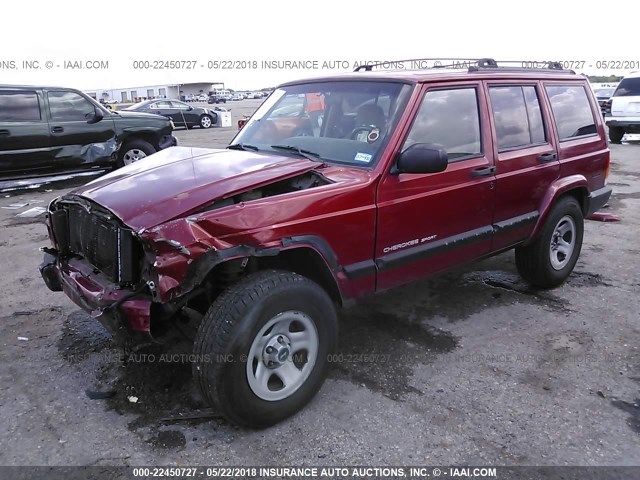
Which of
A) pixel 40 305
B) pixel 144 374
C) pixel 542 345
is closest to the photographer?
pixel 144 374

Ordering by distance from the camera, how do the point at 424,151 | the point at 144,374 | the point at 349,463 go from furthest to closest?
1. the point at 144,374
2. the point at 424,151
3. the point at 349,463

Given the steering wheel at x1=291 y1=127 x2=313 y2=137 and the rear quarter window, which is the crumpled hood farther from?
the rear quarter window

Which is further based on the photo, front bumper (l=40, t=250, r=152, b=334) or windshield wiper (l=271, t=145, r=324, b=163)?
windshield wiper (l=271, t=145, r=324, b=163)

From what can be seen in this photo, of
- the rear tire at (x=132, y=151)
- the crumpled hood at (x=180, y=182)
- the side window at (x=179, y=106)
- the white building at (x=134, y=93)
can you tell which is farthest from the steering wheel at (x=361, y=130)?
the white building at (x=134, y=93)

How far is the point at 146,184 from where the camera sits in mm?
3037

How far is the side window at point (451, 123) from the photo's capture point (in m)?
3.46

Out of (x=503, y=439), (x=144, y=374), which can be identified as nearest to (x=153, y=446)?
(x=144, y=374)

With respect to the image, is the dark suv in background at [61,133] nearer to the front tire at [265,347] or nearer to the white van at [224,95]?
the front tire at [265,347]

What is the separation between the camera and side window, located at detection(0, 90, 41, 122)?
884 centimetres

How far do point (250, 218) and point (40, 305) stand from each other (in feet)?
9.03

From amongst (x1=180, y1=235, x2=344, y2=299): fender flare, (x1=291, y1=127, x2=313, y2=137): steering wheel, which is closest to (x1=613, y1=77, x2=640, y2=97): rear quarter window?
(x1=291, y1=127, x2=313, y2=137): steering wheel

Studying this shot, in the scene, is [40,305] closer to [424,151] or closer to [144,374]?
[144,374]

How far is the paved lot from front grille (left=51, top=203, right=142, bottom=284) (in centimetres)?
80

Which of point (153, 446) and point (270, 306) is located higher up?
point (270, 306)
